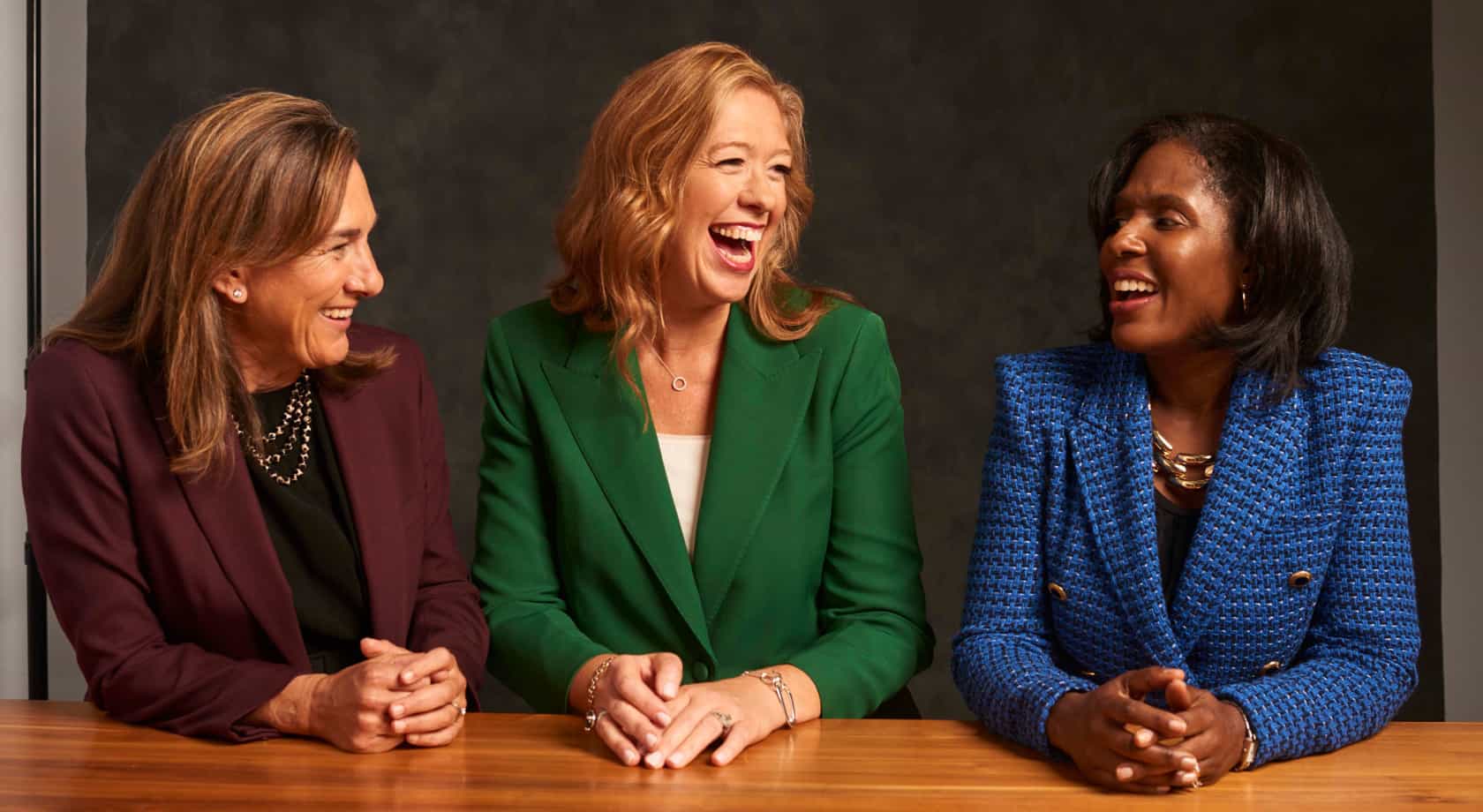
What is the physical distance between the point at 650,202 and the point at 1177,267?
852 mm

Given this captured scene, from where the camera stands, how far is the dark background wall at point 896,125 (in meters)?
3.93

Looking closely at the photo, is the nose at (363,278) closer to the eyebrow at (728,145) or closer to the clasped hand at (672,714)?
the eyebrow at (728,145)

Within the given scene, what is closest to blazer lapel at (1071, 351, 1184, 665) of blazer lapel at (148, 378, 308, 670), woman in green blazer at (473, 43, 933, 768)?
woman in green blazer at (473, 43, 933, 768)

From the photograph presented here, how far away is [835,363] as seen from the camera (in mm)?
2660

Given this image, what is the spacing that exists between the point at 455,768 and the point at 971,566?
2.87ft

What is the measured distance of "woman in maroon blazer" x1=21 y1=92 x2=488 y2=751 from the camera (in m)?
2.17

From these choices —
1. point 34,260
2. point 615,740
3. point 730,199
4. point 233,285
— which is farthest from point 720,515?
point 34,260

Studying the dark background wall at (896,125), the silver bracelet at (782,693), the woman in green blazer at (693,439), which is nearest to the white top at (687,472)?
the woman in green blazer at (693,439)

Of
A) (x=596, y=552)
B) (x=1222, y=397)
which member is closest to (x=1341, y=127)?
(x=1222, y=397)

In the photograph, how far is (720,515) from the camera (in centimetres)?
259

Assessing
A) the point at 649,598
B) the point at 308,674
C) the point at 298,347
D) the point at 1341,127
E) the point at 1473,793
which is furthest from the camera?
the point at 1341,127

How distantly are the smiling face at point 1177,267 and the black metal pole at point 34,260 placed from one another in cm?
263

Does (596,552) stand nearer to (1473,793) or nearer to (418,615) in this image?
(418,615)

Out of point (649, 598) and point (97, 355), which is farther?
point (649, 598)
